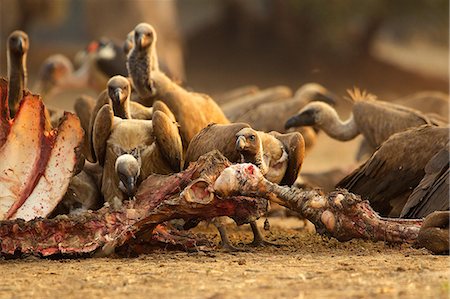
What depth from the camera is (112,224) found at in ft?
18.8

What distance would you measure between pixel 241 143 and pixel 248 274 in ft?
3.79

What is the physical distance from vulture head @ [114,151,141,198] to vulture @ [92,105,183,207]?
171mm

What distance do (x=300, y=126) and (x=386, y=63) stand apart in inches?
552

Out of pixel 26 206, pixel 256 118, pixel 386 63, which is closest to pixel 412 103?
pixel 256 118

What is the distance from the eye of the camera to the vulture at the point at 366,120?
27.6 feet

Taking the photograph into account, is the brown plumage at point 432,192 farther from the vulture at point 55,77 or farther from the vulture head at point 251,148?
the vulture at point 55,77

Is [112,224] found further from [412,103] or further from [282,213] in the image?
[412,103]

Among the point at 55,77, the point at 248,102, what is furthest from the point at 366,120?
the point at 55,77

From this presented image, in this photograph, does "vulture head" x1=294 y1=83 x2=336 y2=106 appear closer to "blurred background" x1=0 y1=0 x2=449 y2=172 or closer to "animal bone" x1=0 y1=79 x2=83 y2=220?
"animal bone" x1=0 y1=79 x2=83 y2=220

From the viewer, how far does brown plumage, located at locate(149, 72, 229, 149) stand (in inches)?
286

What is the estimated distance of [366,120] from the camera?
348 inches

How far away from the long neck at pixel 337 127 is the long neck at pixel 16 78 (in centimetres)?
260

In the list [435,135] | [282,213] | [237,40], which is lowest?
[282,213]

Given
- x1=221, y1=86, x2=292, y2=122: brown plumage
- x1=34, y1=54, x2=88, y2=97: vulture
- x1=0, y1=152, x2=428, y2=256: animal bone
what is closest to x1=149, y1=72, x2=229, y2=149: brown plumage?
x1=0, y1=152, x2=428, y2=256: animal bone
